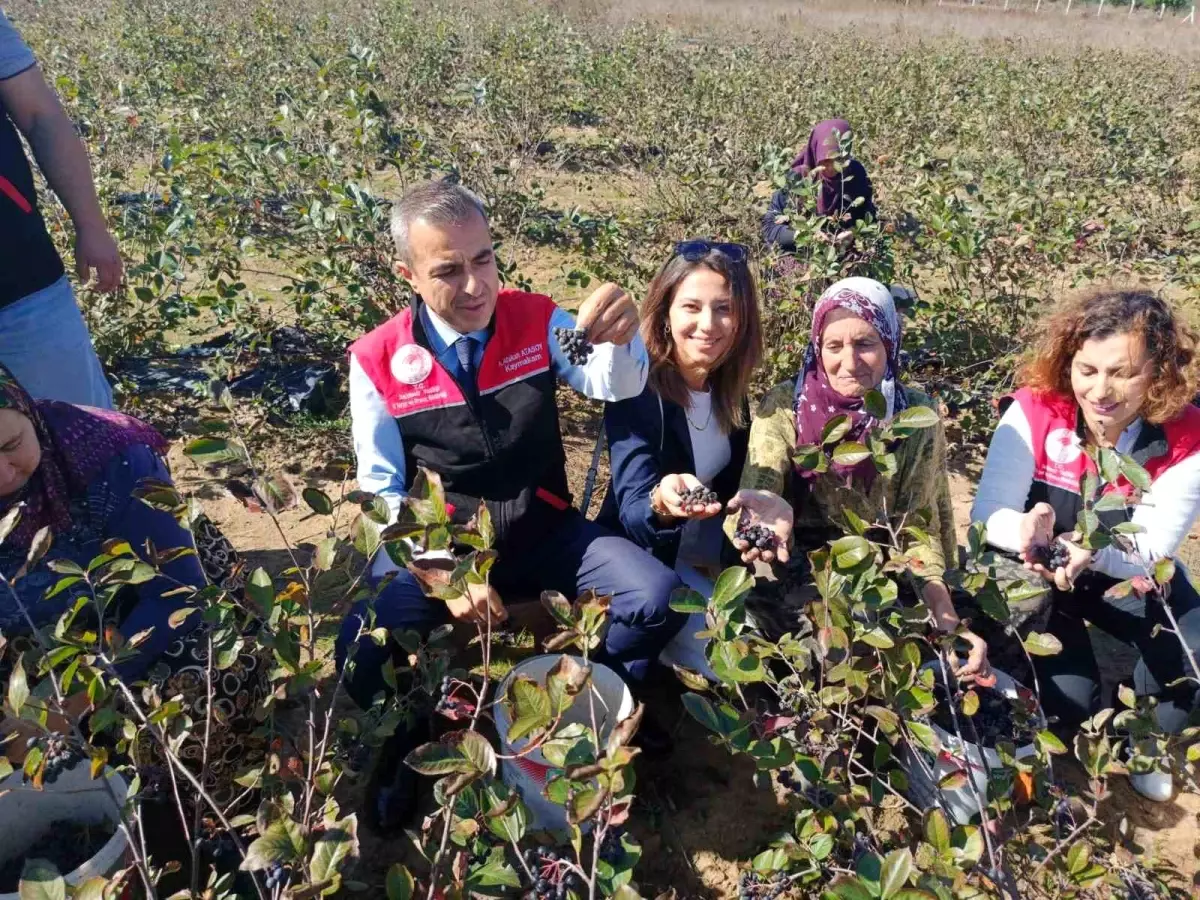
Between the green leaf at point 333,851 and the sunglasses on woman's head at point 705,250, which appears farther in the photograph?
the sunglasses on woman's head at point 705,250

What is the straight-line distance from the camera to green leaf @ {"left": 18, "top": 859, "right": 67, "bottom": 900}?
0.79m

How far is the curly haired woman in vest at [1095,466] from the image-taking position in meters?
1.76

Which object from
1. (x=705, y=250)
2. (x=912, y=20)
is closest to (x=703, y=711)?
(x=705, y=250)

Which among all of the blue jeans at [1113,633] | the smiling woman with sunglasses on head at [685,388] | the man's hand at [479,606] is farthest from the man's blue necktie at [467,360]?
the blue jeans at [1113,633]

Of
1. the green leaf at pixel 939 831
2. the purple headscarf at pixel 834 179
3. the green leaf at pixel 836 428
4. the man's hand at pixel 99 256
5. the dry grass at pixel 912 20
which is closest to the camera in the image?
the green leaf at pixel 939 831

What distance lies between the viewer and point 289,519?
2.81 metres

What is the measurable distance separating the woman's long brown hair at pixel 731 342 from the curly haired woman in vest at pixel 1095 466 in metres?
0.63

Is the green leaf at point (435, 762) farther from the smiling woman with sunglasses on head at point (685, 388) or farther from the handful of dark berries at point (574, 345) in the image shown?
the handful of dark berries at point (574, 345)

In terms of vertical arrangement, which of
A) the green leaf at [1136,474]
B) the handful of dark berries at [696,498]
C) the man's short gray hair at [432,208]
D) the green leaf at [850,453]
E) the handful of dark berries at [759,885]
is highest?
the man's short gray hair at [432,208]

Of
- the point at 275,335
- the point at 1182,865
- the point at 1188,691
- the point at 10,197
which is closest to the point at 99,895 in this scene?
the point at 10,197

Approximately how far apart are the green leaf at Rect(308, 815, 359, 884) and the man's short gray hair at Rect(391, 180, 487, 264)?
45.3 inches

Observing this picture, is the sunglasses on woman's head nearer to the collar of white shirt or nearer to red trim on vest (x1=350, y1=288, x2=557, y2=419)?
red trim on vest (x1=350, y1=288, x2=557, y2=419)

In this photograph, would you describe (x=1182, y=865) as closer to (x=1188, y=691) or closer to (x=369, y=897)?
(x=1188, y=691)

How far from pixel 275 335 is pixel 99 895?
3209 mm
